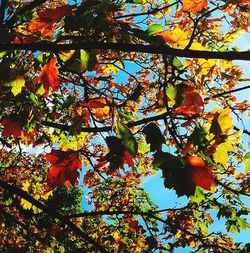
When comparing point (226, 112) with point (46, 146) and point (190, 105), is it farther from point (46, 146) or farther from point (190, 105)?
point (46, 146)

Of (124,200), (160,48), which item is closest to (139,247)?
(124,200)

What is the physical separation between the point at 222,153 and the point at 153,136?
1.50 ft

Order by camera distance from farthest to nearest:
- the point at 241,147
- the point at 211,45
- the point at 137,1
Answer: the point at 241,147 → the point at 211,45 → the point at 137,1

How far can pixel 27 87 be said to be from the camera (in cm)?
332

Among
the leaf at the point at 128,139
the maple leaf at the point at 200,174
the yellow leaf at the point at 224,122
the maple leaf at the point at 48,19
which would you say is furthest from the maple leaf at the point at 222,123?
the maple leaf at the point at 48,19

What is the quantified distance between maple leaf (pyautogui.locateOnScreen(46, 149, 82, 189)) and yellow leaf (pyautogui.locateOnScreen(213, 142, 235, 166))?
1027 mm

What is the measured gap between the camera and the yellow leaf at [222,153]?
2003mm

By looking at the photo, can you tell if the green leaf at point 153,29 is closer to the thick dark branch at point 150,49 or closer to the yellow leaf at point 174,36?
the yellow leaf at point 174,36

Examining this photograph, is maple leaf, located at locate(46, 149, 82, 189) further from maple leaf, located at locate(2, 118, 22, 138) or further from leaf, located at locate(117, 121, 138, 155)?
maple leaf, located at locate(2, 118, 22, 138)

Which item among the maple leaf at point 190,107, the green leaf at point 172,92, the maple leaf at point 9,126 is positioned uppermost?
the maple leaf at point 9,126

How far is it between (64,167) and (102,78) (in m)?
1.82

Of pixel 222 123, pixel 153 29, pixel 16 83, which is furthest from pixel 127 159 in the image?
pixel 16 83

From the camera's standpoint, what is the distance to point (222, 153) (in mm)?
2025

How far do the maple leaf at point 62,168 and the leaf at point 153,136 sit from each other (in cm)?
64
